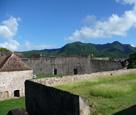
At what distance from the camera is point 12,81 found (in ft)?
64.2

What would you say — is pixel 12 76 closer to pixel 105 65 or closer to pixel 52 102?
pixel 52 102

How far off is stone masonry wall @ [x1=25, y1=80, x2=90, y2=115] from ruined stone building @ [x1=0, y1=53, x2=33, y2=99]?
30.9 feet

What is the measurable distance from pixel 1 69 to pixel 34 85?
1107 cm

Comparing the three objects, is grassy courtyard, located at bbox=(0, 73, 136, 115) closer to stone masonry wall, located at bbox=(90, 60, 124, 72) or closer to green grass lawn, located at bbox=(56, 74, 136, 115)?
green grass lawn, located at bbox=(56, 74, 136, 115)

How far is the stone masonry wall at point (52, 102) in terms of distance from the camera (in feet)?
19.4

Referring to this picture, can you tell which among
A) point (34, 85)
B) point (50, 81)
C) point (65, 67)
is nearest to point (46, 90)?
point (34, 85)

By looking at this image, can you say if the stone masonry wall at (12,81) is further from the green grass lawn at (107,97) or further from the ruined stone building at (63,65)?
the ruined stone building at (63,65)

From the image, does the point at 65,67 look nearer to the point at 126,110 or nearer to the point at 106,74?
the point at 106,74

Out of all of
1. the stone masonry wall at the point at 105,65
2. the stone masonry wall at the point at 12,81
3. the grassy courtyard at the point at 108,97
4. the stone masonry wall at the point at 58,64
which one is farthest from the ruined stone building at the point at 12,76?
the stone masonry wall at the point at 105,65

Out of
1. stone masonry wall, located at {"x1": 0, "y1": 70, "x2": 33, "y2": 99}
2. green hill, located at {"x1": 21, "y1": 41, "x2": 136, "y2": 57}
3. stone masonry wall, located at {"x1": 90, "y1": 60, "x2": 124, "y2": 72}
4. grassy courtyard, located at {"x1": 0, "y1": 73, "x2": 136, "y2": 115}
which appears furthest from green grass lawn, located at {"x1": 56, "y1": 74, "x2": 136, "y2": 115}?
green hill, located at {"x1": 21, "y1": 41, "x2": 136, "y2": 57}

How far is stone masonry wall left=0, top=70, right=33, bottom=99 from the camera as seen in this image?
18883 millimetres

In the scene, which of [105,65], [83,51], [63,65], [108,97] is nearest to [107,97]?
[108,97]

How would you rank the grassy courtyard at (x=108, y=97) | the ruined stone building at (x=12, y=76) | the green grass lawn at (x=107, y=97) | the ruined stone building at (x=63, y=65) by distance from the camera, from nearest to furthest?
the grassy courtyard at (x=108, y=97) → the green grass lawn at (x=107, y=97) → the ruined stone building at (x=12, y=76) → the ruined stone building at (x=63, y=65)

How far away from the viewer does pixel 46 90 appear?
27.0 ft
